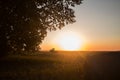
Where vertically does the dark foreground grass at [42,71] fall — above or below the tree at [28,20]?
below

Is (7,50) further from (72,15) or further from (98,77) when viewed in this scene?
(98,77)

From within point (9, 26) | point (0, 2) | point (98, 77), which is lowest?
point (98, 77)

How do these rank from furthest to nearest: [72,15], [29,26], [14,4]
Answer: [72,15], [29,26], [14,4]

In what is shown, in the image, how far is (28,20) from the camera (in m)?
30.3

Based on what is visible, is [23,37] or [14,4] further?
[23,37]

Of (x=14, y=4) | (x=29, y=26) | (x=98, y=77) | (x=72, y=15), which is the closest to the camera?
(x=98, y=77)

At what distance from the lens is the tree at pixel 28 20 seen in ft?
93.5

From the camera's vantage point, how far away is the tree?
28500mm

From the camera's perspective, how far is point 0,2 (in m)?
29.0

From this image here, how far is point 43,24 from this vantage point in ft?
106

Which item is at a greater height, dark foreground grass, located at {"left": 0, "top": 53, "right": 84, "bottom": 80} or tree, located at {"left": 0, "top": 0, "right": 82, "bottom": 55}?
tree, located at {"left": 0, "top": 0, "right": 82, "bottom": 55}

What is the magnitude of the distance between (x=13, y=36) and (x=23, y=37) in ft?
4.16

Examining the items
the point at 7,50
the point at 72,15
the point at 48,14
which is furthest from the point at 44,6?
the point at 7,50

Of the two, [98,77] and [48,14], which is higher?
[48,14]
